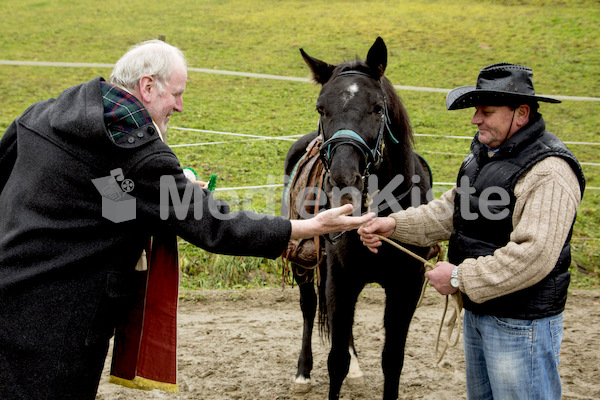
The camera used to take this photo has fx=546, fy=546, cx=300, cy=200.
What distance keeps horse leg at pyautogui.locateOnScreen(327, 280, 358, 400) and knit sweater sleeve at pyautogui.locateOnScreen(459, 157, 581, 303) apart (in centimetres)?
138

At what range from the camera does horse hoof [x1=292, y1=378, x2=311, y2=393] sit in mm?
4367

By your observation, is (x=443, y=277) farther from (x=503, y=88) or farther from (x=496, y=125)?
(x=503, y=88)

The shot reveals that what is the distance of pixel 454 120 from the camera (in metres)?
12.6

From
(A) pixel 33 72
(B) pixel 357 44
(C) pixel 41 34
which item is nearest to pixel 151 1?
(C) pixel 41 34

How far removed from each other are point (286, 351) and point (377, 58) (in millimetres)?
2848

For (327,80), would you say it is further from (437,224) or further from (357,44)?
(357,44)

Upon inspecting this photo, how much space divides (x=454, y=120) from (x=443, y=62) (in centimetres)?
510

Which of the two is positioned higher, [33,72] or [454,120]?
[33,72]

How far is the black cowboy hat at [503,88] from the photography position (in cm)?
231

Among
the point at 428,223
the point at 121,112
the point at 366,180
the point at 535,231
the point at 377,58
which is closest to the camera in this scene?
the point at 121,112

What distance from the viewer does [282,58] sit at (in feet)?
57.3

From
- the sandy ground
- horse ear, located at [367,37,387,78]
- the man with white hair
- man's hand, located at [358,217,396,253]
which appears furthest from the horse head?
the sandy ground

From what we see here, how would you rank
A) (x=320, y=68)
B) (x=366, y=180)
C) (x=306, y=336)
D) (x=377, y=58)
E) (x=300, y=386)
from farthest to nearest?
(x=306, y=336) < (x=300, y=386) < (x=320, y=68) < (x=377, y=58) < (x=366, y=180)

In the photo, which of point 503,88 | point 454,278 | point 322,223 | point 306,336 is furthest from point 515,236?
point 306,336
